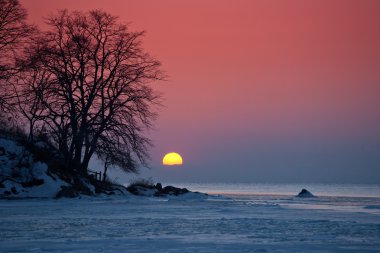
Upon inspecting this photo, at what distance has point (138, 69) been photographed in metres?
43.2

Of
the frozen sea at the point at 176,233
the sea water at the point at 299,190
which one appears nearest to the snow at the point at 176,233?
the frozen sea at the point at 176,233

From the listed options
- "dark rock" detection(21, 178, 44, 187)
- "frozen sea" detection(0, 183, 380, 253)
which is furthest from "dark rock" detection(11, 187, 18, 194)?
"frozen sea" detection(0, 183, 380, 253)

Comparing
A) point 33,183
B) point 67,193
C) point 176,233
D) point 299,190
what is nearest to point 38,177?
point 33,183

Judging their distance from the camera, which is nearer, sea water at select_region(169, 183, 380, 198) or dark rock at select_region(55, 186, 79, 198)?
dark rock at select_region(55, 186, 79, 198)

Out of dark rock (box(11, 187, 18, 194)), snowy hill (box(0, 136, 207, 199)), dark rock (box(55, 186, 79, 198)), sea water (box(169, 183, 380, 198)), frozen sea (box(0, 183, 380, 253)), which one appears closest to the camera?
frozen sea (box(0, 183, 380, 253))

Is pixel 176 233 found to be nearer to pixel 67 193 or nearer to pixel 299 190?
pixel 67 193

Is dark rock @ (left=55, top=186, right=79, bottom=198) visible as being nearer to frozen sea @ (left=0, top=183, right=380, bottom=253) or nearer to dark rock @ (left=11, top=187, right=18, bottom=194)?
dark rock @ (left=11, top=187, right=18, bottom=194)

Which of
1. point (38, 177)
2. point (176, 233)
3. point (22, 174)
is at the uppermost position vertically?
point (22, 174)

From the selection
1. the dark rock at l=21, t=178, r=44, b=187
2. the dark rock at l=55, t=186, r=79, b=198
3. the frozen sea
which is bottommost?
the frozen sea

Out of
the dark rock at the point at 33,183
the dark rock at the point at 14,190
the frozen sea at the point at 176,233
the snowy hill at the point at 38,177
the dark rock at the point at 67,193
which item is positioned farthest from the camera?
the dark rock at the point at 33,183

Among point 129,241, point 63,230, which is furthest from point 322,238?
point 63,230

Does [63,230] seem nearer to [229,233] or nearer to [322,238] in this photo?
[229,233]

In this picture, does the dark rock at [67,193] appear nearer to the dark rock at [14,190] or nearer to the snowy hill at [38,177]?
the snowy hill at [38,177]

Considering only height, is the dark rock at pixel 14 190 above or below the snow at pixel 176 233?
above
